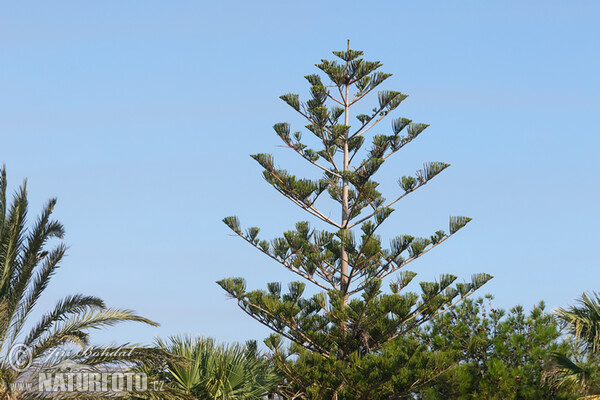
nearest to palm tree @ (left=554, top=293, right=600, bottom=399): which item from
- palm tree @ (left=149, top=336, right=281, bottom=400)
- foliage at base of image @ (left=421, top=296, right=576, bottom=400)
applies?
foliage at base of image @ (left=421, top=296, right=576, bottom=400)

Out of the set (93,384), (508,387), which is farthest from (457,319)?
(93,384)

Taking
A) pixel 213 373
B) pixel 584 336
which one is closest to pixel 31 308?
pixel 213 373

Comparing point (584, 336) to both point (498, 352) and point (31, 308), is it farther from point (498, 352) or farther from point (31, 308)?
point (31, 308)

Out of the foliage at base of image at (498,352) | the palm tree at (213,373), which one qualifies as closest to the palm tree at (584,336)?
the foliage at base of image at (498,352)

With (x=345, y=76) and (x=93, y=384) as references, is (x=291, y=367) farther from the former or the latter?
(x=345, y=76)

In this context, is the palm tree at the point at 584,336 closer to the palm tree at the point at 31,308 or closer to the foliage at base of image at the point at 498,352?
the foliage at base of image at the point at 498,352

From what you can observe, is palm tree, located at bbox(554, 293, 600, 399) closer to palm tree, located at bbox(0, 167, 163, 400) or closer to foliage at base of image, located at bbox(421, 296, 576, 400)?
foliage at base of image, located at bbox(421, 296, 576, 400)

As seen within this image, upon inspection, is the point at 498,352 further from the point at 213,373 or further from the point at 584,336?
the point at 213,373

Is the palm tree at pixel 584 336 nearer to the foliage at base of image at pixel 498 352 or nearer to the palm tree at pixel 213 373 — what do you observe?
the foliage at base of image at pixel 498 352

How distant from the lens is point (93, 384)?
38.3 ft

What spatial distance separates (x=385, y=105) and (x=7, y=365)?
865cm

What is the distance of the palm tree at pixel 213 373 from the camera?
12.4 m

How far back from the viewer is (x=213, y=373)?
42.0 ft

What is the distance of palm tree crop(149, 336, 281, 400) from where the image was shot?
1242cm
